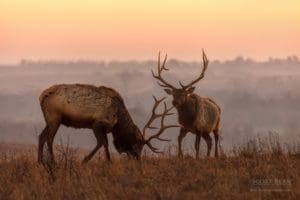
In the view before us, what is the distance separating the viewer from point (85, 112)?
14.6 metres

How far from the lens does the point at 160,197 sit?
10297 mm

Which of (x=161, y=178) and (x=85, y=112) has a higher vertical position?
(x=85, y=112)

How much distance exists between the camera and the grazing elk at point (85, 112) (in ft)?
47.2

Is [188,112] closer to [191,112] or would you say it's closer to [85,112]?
[191,112]

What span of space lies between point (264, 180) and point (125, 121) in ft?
15.6

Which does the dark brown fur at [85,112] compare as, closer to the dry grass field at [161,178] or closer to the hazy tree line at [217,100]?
the dry grass field at [161,178]

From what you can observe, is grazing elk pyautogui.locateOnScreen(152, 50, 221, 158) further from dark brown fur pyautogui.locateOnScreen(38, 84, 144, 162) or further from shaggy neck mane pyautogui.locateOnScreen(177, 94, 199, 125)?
dark brown fur pyautogui.locateOnScreen(38, 84, 144, 162)

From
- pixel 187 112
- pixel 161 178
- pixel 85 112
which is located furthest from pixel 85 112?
pixel 187 112

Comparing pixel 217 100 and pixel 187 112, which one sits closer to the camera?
pixel 187 112

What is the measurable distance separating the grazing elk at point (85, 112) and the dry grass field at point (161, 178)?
2.83 feet

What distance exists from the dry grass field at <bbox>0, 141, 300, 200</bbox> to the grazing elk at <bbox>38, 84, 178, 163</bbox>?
2.83 feet

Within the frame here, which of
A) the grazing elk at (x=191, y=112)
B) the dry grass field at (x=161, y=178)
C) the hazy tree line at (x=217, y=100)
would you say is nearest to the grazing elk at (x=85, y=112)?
the dry grass field at (x=161, y=178)

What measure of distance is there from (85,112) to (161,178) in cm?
346

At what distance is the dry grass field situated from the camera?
10508mm
